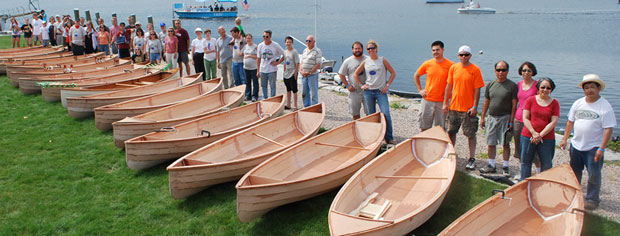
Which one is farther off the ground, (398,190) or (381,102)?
(381,102)

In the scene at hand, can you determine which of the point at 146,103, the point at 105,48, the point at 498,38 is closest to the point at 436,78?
the point at 146,103

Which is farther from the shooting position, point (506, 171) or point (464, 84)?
point (506, 171)

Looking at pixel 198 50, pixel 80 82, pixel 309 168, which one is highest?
pixel 198 50

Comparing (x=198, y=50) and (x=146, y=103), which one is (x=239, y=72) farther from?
(x=146, y=103)

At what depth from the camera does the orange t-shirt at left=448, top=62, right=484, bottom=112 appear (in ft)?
21.1

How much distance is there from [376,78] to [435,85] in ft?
3.46

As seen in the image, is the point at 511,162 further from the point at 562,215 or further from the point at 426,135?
the point at 562,215

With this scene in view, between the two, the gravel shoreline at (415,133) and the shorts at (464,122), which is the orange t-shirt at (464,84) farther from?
the gravel shoreline at (415,133)

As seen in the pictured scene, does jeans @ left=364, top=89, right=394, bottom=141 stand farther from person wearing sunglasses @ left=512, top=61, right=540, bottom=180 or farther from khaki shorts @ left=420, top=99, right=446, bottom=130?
person wearing sunglasses @ left=512, top=61, right=540, bottom=180

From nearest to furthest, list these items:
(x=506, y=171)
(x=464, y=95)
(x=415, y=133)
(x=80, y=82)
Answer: (x=464, y=95), (x=506, y=171), (x=415, y=133), (x=80, y=82)

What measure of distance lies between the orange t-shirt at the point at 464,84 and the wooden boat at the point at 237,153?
2.47 m

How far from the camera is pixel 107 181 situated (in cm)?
698

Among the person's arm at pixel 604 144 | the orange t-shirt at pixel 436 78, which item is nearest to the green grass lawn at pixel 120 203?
the person's arm at pixel 604 144

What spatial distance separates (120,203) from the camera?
6.27 metres
